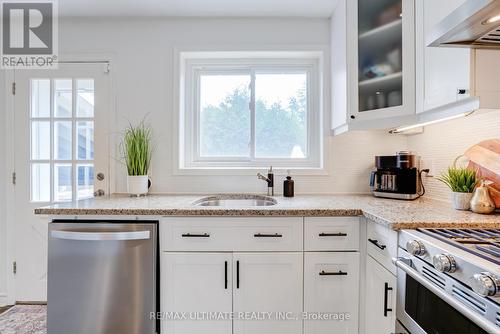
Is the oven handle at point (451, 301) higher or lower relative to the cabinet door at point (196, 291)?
higher

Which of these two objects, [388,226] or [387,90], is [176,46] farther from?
[388,226]

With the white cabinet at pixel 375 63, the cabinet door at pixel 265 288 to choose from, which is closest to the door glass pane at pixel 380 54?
the white cabinet at pixel 375 63

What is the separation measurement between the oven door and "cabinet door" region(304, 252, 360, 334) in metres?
0.38

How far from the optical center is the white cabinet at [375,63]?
4.84 ft

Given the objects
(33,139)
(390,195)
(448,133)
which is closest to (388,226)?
(390,195)

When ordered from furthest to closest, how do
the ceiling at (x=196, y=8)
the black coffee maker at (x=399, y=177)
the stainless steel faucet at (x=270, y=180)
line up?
the stainless steel faucet at (x=270, y=180) < the ceiling at (x=196, y=8) < the black coffee maker at (x=399, y=177)

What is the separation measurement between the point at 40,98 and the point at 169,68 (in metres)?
1.08

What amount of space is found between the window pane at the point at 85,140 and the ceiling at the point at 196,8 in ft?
2.82

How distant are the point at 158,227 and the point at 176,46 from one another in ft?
4.75

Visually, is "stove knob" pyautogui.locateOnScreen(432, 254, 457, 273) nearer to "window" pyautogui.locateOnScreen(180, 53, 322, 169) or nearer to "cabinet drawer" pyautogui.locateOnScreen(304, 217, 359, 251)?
"cabinet drawer" pyautogui.locateOnScreen(304, 217, 359, 251)

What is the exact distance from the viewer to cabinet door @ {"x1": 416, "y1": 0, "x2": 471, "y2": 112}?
1.12 m

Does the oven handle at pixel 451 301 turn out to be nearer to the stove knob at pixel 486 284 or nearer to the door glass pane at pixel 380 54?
the stove knob at pixel 486 284

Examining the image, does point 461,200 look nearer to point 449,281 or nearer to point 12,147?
point 449,281

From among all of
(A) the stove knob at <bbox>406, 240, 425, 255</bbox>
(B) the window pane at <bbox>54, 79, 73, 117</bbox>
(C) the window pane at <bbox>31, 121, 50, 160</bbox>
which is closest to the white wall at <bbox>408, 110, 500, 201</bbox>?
(A) the stove knob at <bbox>406, 240, 425, 255</bbox>
